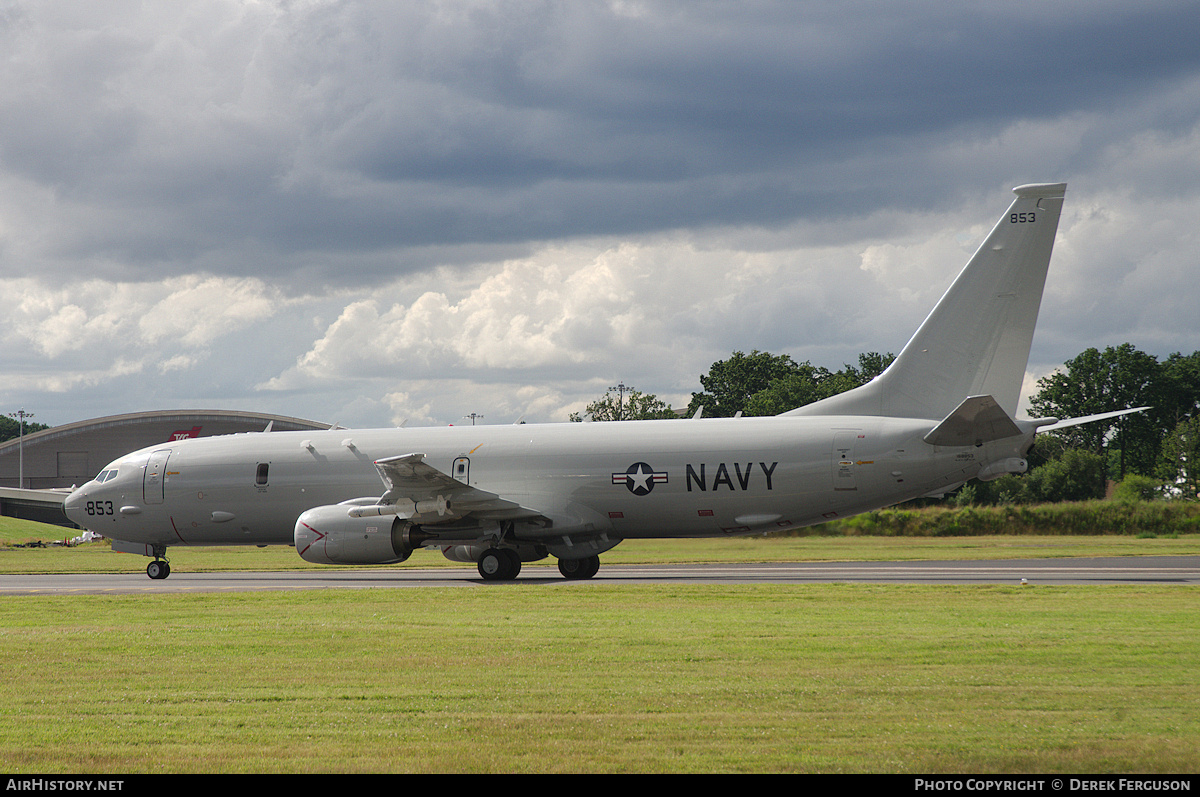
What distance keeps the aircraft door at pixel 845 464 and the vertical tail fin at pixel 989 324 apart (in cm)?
131

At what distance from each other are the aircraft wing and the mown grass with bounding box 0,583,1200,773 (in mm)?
7740

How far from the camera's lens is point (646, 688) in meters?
9.26

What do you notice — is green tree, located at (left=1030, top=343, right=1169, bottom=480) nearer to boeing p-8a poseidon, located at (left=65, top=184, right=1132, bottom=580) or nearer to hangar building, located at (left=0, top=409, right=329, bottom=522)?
hangar building, located at (left=0, top=409, right=329, bottom=522)

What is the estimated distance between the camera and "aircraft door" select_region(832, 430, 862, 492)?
76.8ft

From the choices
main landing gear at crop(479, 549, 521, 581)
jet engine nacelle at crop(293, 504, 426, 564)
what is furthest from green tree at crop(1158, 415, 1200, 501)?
jet engine nacelle at crop(293, 504, 426, 564)

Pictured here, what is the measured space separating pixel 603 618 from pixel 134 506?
19650 millimetres

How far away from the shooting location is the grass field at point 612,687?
696 cm

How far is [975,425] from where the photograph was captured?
21703mm

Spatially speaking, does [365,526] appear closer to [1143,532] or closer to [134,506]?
[134,506]

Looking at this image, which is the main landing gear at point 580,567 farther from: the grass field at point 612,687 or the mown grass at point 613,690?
the mown grass at point 613,690

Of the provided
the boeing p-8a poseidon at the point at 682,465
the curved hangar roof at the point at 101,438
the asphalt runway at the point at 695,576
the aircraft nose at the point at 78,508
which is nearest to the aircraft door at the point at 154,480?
the boeing p-8a poseidon at the point at 682,465

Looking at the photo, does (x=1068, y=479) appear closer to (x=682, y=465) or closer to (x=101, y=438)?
(x=682, y=465)

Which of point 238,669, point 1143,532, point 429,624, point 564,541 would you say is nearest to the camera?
point 238,669

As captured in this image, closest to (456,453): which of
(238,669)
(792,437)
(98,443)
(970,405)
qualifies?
(792,437)
